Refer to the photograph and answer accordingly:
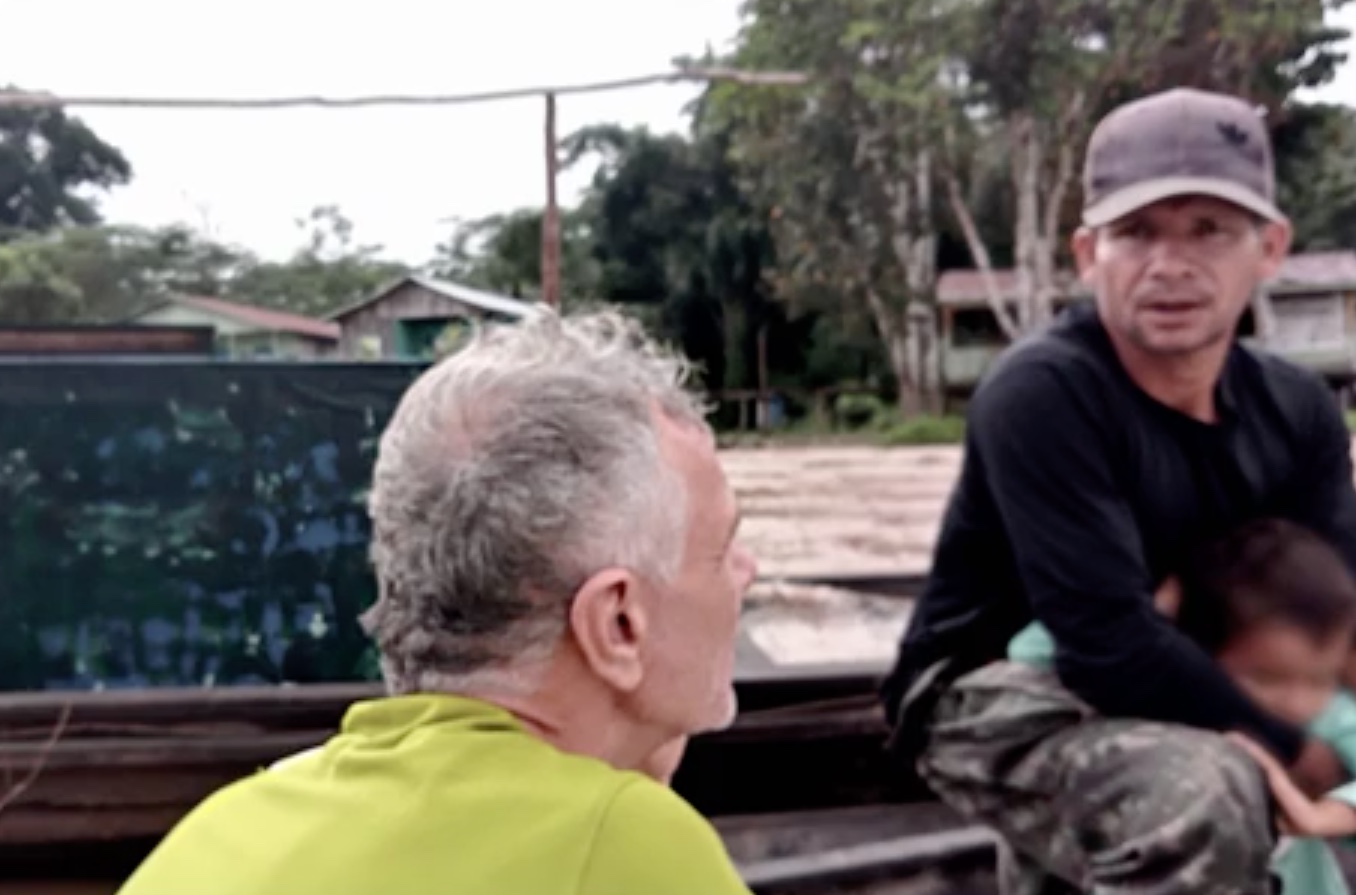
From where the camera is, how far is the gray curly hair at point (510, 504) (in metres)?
0.79

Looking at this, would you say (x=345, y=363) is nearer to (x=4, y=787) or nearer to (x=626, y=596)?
(x=4, y=787)

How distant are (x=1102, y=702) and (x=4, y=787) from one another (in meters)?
2.18

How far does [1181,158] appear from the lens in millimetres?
1630

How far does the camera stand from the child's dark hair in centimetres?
156

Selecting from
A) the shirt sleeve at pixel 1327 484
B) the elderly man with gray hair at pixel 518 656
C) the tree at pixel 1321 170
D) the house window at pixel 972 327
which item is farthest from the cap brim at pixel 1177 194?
the house window at pixel 972 327

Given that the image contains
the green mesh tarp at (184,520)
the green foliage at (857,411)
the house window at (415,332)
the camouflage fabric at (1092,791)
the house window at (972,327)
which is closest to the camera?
the camouflage fabric at (1092,791)

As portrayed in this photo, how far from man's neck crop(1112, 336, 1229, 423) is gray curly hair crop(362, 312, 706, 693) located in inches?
38.0

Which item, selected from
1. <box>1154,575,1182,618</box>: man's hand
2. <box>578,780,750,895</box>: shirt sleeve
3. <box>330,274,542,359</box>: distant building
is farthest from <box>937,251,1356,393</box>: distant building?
<box>330,274,542,359</box>: distant building

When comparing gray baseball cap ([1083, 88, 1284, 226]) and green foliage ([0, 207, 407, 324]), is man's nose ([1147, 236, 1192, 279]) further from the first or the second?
green foliage ([0, 207, 407, 324])

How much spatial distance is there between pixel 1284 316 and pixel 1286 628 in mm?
7875

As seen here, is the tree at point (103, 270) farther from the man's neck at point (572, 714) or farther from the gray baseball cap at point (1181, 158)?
the man's neck at point (572, 714)

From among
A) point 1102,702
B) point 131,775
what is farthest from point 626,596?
point 131,775

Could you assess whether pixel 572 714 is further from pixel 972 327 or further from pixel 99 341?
pixel 972 327

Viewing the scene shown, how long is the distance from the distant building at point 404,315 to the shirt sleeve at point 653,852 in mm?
4790
